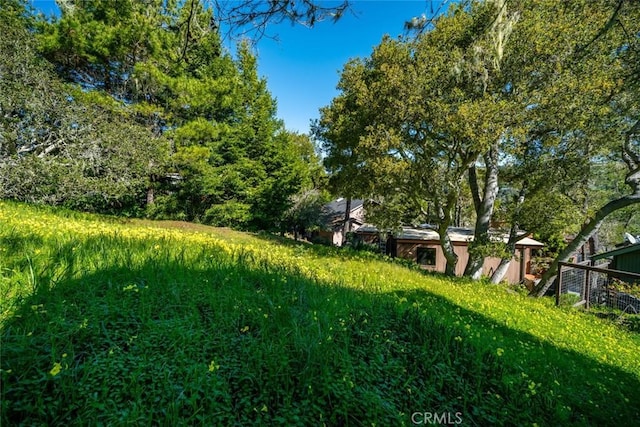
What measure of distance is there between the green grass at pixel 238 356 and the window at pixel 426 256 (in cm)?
1321

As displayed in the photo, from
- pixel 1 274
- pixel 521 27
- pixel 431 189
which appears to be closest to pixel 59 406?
pixel 1 274

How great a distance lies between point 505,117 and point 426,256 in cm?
1074

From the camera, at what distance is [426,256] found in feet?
54.8

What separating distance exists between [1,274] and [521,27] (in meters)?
10.3

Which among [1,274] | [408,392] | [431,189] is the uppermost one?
[431,189]

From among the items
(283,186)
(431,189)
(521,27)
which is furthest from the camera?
(283,186)

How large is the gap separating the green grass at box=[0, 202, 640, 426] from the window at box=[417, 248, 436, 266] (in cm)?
1321

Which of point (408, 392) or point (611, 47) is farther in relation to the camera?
point (611, 47)

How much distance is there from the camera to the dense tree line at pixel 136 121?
792 centimetres

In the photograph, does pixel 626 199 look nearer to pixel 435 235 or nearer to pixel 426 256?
pixel 435 235

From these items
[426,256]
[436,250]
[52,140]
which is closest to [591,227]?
[436,250]

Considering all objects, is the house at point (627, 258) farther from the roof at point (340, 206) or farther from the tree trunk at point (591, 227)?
the roof at point (340, 206)

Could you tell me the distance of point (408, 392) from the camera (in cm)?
204

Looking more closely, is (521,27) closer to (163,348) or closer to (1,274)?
(163,348)
